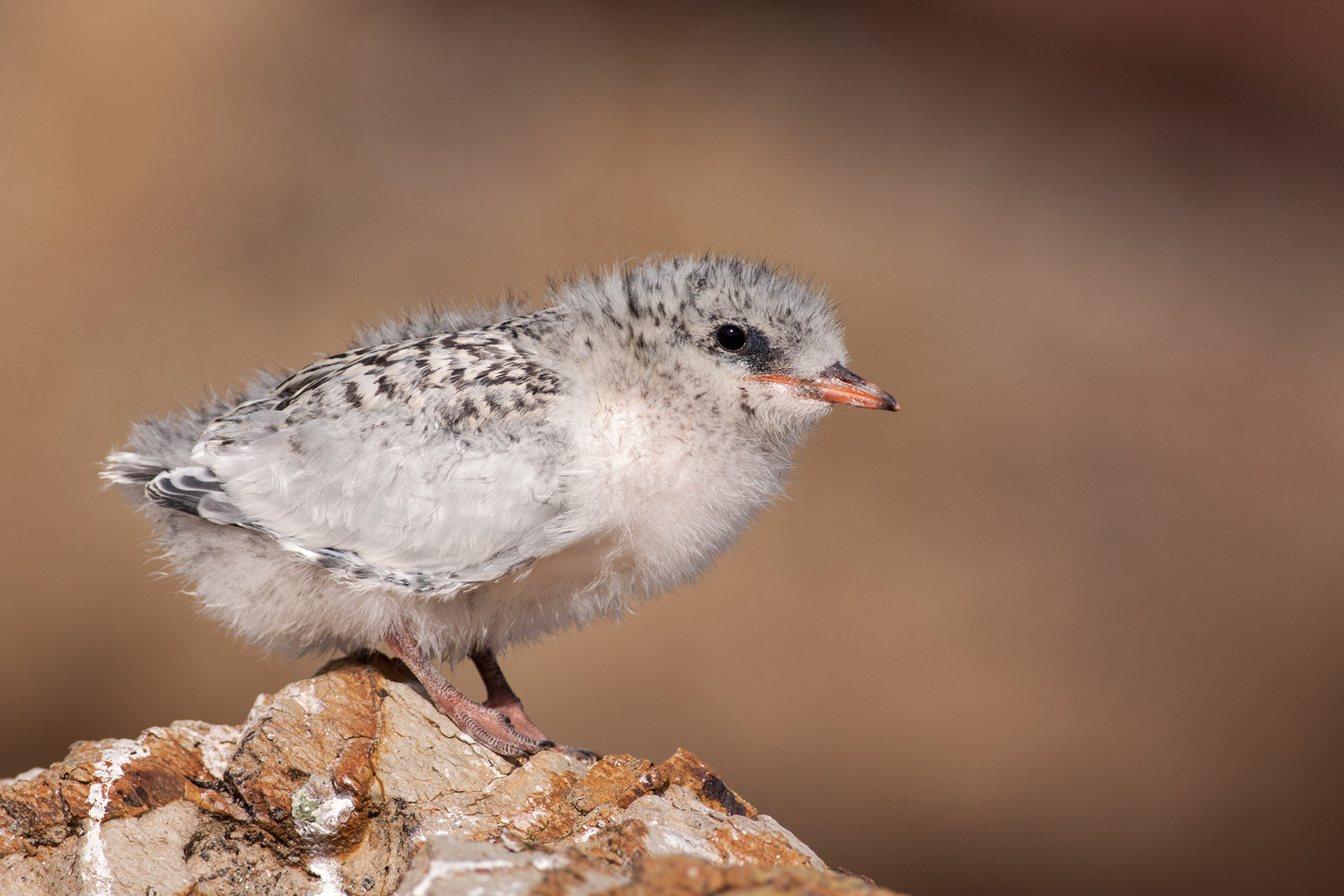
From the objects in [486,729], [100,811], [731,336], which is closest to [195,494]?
[100,811]

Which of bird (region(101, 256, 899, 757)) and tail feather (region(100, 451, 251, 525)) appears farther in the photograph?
tail feather (region(100, 451, 251, 525))

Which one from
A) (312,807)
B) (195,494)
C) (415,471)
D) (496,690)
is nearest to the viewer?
(312,807)

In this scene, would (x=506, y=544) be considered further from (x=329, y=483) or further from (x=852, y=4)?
(x=852, y=4)

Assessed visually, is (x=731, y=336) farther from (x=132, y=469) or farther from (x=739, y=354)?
(x=132, y=469)

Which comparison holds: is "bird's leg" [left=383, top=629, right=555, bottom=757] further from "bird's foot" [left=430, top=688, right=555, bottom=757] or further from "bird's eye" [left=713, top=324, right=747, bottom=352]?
"bird's eye" [left=713, top=324, right=747, bottom=352]

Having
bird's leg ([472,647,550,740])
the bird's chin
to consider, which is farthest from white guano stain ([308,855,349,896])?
the bird's chin

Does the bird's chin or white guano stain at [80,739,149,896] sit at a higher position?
the bird's chin
